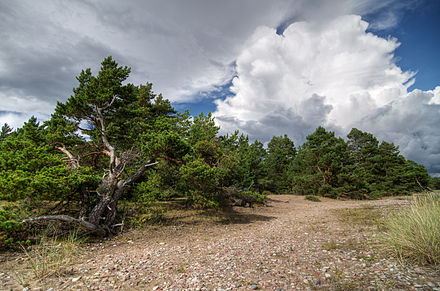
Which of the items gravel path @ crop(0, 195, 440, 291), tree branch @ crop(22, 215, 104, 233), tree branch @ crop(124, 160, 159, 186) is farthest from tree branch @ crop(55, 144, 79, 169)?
gravel path @ crop(0, 195, 440, 291)

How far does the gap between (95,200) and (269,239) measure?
890 centimetres

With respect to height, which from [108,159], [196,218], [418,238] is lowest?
[196,218]

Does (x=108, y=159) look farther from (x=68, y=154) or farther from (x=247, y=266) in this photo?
(x=247, y=266)

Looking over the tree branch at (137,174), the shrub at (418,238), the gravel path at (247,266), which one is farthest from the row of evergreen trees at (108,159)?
the shrub at (418,238)

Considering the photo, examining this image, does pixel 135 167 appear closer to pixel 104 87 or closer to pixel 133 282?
pixel 104 87

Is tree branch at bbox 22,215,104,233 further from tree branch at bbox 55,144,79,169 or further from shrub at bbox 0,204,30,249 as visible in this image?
tree branch at bbox 55,144,79,169

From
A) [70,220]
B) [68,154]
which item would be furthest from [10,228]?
[68,154]

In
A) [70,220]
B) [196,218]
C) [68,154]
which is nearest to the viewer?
[70,220]

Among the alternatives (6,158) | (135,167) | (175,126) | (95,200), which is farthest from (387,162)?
(6,158)

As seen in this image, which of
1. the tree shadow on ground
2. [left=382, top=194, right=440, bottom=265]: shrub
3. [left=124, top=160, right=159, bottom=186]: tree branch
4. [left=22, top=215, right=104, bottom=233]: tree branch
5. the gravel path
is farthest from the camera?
the tree shadow on ground

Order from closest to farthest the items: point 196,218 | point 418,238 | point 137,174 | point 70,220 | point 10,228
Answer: point 418,238, point 10,228, point 70,220, point 137,174, point 196,218

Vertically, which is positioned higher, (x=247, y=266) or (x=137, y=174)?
(x=137, y=174)

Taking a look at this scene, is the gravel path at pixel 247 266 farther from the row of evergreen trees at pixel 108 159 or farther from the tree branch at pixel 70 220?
the row of evergreen trees at pixel 108 159

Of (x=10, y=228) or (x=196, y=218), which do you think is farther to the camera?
(x=196, y=218)
